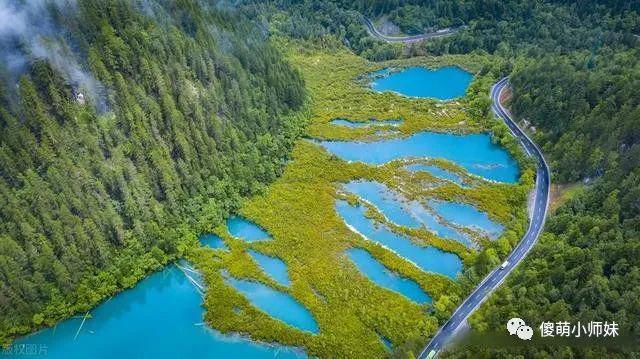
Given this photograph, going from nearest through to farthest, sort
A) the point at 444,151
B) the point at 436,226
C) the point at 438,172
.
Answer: the point at 436,226 < the point at 438,172 < the point at 444,151

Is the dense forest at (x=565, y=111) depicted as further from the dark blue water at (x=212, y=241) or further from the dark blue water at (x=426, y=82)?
the dark blue water at (x=212, y=241)

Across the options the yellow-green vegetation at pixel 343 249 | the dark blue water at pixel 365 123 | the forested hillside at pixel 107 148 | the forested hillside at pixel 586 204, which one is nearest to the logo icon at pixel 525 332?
the forested hillside at pixel 586 204

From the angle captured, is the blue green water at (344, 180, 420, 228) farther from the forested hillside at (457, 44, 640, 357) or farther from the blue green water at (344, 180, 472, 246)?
the forested hillside at (457, 44, 640, 357)

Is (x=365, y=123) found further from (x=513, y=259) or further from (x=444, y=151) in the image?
(x=513, y=259)

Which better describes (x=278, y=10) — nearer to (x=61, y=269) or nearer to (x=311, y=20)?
(x=311, y=20)

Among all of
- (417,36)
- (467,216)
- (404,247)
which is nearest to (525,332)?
(404,247)

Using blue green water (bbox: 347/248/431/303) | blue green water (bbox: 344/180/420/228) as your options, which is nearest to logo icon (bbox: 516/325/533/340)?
blue green water (bbox: 347/248/431/303)
